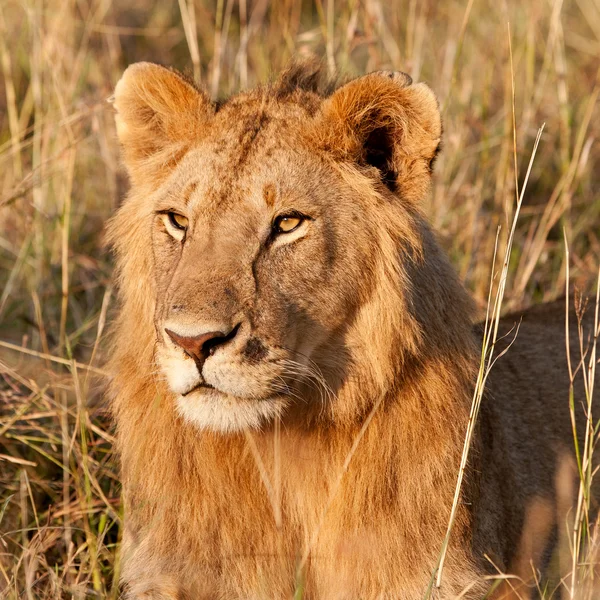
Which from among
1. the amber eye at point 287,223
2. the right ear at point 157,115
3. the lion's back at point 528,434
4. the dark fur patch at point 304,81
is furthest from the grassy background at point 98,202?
the amber eye at point 287,223

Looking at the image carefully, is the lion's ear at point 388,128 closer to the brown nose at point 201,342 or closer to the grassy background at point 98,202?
the grassy background at point 98,202

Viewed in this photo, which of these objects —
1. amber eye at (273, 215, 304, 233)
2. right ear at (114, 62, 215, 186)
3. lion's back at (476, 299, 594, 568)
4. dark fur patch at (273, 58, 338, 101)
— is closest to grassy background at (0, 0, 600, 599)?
right ear at (114, 62, 215, 186)

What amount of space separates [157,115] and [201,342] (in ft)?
4.04

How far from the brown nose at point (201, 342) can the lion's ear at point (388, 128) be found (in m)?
0.86

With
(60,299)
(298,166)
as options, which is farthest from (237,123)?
(60,299)

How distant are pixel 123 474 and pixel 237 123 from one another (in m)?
1.30

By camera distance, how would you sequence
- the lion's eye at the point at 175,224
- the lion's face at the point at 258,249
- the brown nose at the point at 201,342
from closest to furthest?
the brown nose at the point at 201,342
the lion's face at the point at 258,249
the lion's eye at the point at 175,224

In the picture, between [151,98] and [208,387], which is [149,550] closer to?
[208,387]

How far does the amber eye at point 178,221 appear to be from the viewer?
3.45 m

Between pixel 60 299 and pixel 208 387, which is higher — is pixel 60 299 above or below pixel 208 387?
below

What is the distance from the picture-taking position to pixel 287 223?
330 cm

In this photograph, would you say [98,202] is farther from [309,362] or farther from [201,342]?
[201,342]

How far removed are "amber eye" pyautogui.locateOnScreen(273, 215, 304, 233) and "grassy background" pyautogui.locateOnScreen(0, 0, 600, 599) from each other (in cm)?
98

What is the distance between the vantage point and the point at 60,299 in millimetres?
5965
